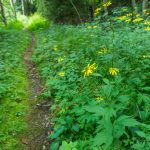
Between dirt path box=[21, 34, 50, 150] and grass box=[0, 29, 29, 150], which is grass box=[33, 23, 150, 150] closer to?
dirt path box=[21, 34, 50, 150]

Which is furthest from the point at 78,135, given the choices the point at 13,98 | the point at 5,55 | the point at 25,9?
the point at 25,9

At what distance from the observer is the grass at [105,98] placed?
2621mm

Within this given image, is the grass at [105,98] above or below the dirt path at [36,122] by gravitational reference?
→ above

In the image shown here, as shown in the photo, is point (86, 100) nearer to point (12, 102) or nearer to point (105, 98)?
point (105, 98)

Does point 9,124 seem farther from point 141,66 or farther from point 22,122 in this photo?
point 141,66

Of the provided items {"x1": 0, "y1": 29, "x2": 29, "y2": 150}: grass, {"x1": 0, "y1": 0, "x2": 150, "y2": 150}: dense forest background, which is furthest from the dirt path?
{"x1": 0, "y1": 29, "x2": 29, "y2": 150}: grass

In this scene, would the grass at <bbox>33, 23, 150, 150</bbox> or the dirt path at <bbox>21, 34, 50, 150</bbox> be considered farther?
the dirt path at <bbox>21, 34, 50, 150</bbox>

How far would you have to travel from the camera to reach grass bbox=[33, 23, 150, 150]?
2621 millimetres

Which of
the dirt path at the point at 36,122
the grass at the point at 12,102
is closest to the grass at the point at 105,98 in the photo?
the dirt path at the point at 36,122

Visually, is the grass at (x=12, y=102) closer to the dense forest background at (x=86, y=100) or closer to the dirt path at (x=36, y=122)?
the dense forest background at (x=86, y=100)

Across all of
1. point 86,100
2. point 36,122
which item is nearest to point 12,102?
point 36,122

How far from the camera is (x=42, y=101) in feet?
17.8

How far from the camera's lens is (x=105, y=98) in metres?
2.89

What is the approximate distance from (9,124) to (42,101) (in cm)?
110
